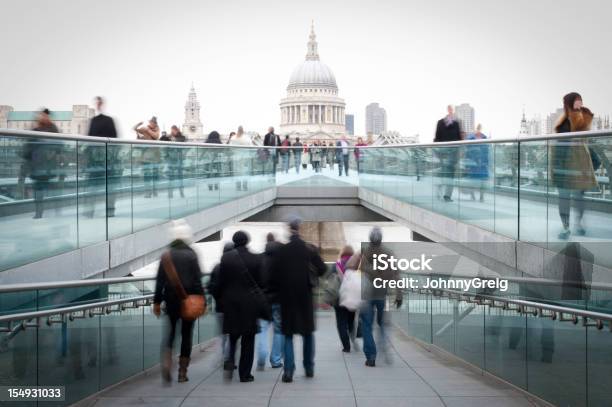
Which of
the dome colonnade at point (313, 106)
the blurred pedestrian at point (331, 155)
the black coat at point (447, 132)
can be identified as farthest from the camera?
the dome colonnade at point (313, 106)

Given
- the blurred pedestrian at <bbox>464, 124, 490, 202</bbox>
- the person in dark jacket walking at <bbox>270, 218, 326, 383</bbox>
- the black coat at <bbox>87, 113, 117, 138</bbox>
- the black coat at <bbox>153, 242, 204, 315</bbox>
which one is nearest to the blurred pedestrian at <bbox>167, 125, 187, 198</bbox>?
the black coat at <bbox>87, 113, 117, 138</bbox>

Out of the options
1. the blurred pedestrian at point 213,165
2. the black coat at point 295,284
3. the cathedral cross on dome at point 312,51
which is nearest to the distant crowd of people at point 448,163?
the blurred pedestrian at point 213,165

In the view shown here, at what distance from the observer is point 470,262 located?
15.7 meters

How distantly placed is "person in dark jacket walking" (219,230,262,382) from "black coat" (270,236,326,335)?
409mm

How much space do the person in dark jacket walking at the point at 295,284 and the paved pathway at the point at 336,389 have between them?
0.58 metres

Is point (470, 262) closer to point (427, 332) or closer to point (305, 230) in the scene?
point (427, 332)

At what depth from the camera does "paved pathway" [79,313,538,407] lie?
8.70m

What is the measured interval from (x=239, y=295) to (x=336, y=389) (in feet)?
4.57

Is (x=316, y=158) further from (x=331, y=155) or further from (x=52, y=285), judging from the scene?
(x=52, y=285)

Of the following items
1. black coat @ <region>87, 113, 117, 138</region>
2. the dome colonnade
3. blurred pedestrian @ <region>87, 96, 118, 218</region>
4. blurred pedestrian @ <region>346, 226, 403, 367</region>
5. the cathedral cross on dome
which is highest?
the cathedral cross on dome

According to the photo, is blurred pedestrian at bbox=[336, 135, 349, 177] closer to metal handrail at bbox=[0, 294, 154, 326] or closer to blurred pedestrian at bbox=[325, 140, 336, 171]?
blurred pedestrian at bbox=[325, 140, 336, 171]

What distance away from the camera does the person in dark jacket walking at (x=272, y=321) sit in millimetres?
10258

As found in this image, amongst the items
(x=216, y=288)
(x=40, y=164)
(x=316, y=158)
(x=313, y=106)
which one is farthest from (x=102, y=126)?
(x=313, y=106)

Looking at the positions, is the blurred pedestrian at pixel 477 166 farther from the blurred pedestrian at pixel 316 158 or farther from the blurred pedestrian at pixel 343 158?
the blurred pedestrian at pixel 316 158
